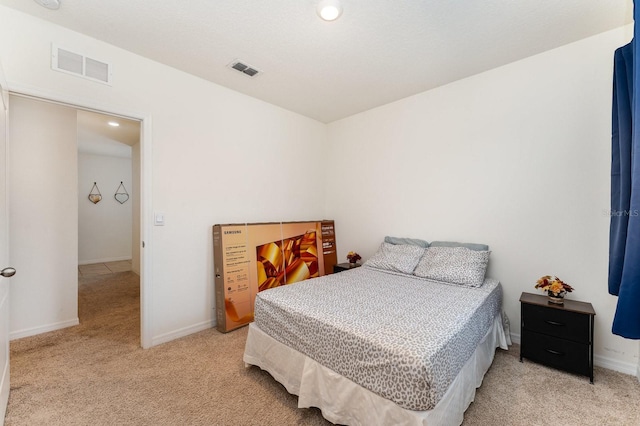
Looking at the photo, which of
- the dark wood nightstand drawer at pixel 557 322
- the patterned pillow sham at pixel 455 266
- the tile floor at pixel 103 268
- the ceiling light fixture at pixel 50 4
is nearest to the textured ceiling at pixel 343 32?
the ceiling light fixture at pixel 50 4

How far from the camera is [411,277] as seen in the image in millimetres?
2701

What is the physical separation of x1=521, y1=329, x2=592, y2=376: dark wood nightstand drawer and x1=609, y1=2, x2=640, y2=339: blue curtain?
0.50m

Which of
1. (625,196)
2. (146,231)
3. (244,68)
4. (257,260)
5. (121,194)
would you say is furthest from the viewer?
(121,194)

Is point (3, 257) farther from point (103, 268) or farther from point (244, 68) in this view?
point (103, 268)

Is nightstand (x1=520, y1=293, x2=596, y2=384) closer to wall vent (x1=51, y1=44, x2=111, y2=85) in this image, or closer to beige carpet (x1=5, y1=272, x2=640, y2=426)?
beige carpet (x1=5, y1=272, x2=640, y2=426)

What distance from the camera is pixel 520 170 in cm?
253

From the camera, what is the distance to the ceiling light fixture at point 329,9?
179 centimetres

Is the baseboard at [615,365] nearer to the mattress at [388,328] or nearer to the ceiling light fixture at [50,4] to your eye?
the mattress at [388,328]

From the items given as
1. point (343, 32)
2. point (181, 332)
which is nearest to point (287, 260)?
point (181, 332)

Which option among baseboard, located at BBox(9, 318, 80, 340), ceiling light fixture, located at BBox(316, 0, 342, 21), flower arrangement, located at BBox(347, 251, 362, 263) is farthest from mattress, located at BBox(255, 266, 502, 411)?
baseboard, located at BBox(9, 318, 80, 340)

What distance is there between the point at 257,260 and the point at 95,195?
539 centimetres

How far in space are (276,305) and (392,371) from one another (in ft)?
3.08

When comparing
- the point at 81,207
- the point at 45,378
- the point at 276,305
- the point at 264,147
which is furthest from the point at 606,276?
the point at 81,207

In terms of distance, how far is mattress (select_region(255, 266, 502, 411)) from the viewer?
1.28m
